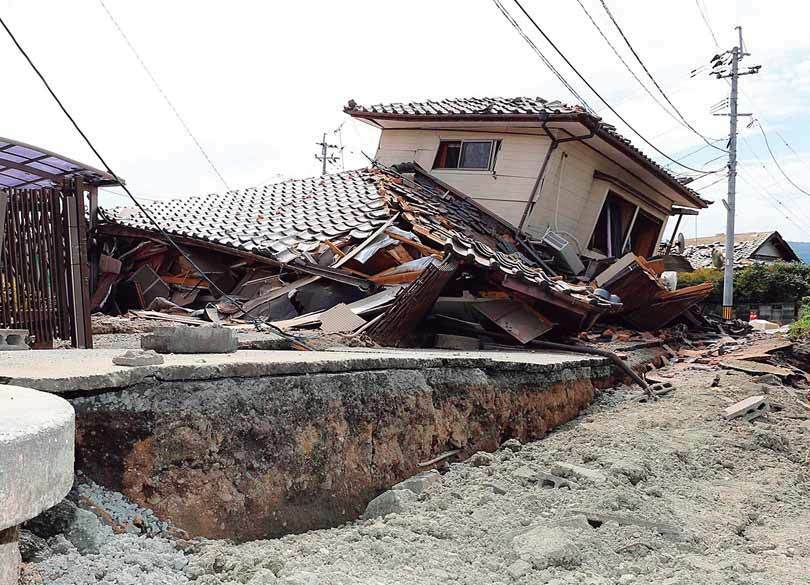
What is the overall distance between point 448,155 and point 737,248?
25.4m

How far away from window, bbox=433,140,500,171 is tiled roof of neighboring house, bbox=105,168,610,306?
1.71ft

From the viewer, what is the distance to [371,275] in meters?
8.63

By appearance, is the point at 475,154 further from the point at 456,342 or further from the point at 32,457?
the point at 32,457

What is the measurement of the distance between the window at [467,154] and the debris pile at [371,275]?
0.74 m

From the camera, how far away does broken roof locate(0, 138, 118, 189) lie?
23.0 feet

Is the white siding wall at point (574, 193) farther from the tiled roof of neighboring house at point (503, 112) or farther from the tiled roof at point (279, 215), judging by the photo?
the tiled roof at point (279, 215)

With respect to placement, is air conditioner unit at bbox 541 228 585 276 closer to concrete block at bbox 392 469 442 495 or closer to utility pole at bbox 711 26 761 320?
concrete block at bbox 392 469 442 495

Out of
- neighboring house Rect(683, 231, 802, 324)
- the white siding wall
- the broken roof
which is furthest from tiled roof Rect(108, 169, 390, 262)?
neighboring house Rect(683, 231, 802, 324)

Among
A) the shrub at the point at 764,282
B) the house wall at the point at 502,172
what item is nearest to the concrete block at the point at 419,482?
the house wall at the point at 502,172

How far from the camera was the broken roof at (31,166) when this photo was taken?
23.0 ft

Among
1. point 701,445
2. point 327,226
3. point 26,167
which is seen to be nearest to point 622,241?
point 327,226

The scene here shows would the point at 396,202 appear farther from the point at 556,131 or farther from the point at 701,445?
the point at 701,445

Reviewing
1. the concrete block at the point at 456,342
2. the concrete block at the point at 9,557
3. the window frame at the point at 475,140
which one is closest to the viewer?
the concrete block at the point at 9,557

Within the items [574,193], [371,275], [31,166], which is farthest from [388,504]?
[574,193]
